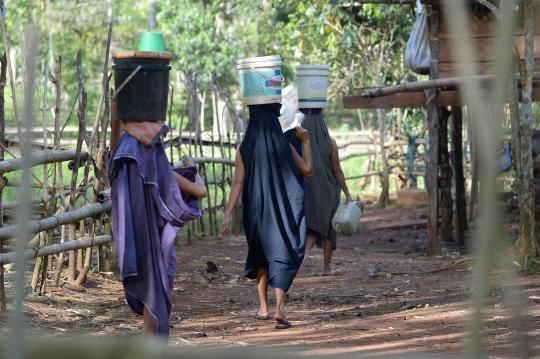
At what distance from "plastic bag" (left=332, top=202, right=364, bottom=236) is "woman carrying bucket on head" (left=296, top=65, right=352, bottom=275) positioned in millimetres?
84

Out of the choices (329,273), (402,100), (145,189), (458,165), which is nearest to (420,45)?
(402,100)

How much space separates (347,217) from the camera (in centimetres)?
862

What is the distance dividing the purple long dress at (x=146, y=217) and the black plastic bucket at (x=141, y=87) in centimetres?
13

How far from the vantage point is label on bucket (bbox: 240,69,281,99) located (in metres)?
6.57

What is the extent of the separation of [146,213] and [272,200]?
186cm

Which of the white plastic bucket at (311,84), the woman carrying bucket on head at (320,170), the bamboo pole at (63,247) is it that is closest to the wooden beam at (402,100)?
the woman carrying bucket on head at (320,170)

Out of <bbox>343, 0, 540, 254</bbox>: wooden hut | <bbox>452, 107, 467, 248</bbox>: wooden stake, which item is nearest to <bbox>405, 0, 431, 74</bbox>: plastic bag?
<bbox>343, 0, 540, 254</bbox>: wooden hut

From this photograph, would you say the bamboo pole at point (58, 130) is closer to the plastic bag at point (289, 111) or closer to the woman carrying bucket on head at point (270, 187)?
the woman carrying bucket on head at point (270, 187)

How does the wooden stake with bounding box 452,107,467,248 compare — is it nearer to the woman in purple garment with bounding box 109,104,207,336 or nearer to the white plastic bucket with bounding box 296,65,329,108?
the white plastic bucket with bounding box 296,65,329,108

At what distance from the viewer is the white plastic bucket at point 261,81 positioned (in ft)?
21.6

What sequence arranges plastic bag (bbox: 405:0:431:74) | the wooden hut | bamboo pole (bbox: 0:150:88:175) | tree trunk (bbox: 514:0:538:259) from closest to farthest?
bamboo pole (bbox: 0:150:88:175) < tree trunk (bbox: 514:0:538:259) < the wooden hut < plastic bag (bbox: 405:0:431:74)

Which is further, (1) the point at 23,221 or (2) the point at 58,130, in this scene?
(2) the point at 58,130

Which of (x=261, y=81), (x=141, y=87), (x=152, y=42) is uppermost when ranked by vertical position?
(x=152, y=42)

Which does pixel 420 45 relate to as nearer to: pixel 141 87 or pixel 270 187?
pixel 270 187
